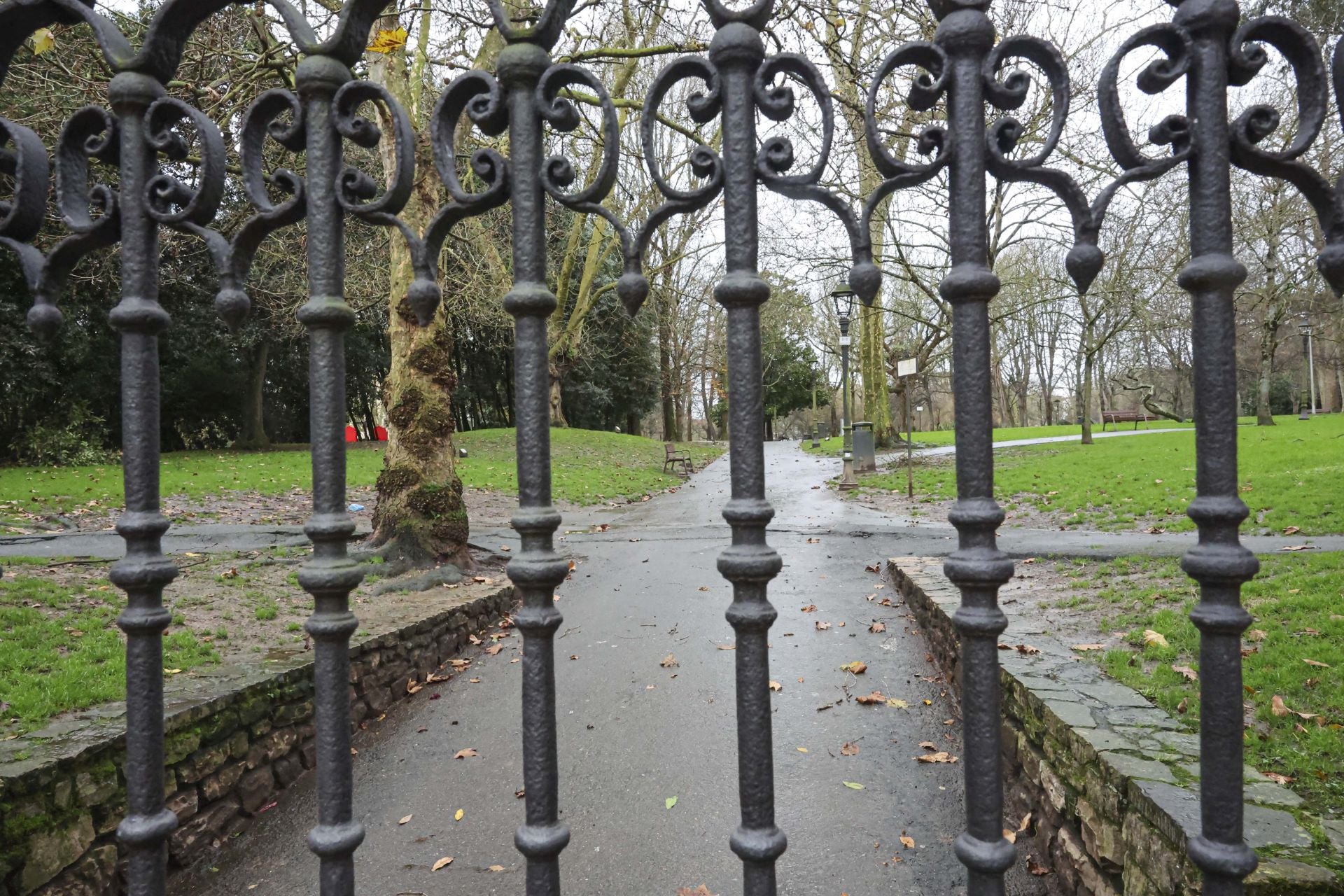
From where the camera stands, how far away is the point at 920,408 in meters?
67.4

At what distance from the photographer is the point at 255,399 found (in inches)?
1032

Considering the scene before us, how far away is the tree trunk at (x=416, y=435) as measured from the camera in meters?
8.33

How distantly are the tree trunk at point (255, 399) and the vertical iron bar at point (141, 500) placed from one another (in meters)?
26.8

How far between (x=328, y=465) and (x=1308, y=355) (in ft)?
153

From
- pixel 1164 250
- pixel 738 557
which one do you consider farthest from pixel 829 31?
pixel 1164 250

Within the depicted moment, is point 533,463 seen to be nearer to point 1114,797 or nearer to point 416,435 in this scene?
point 1114,797

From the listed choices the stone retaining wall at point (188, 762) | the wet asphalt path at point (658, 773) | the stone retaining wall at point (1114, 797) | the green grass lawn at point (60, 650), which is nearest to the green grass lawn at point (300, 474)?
the green grass lawn at point (60, 650)

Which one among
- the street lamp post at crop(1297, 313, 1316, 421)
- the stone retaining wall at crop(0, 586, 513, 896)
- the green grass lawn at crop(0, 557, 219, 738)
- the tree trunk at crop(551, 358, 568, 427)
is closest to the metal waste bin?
the tree trunk at crop(551, 358, 568, 427)

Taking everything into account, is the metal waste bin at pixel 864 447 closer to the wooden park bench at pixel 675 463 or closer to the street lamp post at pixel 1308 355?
the wooden park bench at pixel 675 463

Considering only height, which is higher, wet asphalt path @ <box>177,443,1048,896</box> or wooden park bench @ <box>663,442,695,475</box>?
wooden park bench @ <box>663,442,695,475</box>

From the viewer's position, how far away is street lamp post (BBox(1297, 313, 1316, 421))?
27875 mm

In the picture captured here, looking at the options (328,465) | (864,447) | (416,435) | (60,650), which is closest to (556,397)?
(864,447)

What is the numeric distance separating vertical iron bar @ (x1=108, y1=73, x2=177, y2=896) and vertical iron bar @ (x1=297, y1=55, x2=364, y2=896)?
0.32 meters

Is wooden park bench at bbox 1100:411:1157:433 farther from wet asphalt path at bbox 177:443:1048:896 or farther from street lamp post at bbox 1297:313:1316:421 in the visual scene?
wet asphalt path at bbox 177:443:1048:896
